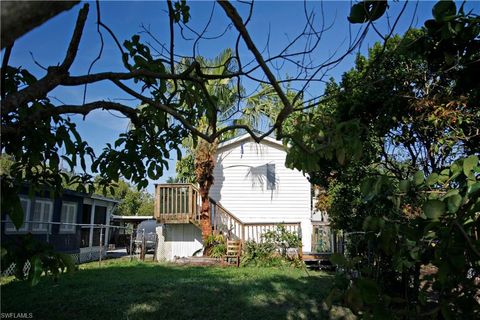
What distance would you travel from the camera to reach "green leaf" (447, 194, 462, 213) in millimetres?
1695

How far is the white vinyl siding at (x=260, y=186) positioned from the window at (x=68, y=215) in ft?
18.7

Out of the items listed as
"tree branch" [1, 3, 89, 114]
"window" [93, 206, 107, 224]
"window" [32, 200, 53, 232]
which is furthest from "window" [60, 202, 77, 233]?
"tree branch" [1, 3, 89, 114]

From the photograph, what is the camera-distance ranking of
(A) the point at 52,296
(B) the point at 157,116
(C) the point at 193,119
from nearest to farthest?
(B) the point at 157,116 < (C) the point at 193,119 < (A) the point at 52,296

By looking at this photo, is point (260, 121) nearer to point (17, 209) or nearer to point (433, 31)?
point (433, 31)

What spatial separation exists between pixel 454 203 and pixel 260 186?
14.3 metres

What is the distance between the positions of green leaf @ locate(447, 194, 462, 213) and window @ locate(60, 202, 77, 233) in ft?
50.8

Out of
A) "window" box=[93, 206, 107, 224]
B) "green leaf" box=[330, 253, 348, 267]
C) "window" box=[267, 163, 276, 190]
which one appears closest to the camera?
"green leaf" box=[330, 253, 348, 267]

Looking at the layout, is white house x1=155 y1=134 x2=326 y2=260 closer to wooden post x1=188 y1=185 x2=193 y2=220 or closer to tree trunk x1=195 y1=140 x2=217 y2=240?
wooden post x1=188 y1=185 x2=193 y2=220

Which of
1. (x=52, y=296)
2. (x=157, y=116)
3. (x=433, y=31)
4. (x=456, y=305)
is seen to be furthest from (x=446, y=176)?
(x=52, y=296)

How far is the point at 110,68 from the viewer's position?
364cm

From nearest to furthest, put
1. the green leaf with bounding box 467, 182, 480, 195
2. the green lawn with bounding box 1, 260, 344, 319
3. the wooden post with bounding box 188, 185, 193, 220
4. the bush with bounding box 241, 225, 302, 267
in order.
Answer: the green leaf with bounding box 467, 182, 480, 195
the green lawn with bounding box 1, 260, 344, 319
the bush with bounding box 241, 225, 302, 267
the wooden post with bounding box 188, 185, 193, 220

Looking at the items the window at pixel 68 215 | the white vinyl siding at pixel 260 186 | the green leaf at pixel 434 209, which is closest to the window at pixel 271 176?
the white vinyl siding at pixel 260 186

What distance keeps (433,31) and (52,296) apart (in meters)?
6.86

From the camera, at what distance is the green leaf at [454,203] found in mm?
1695
